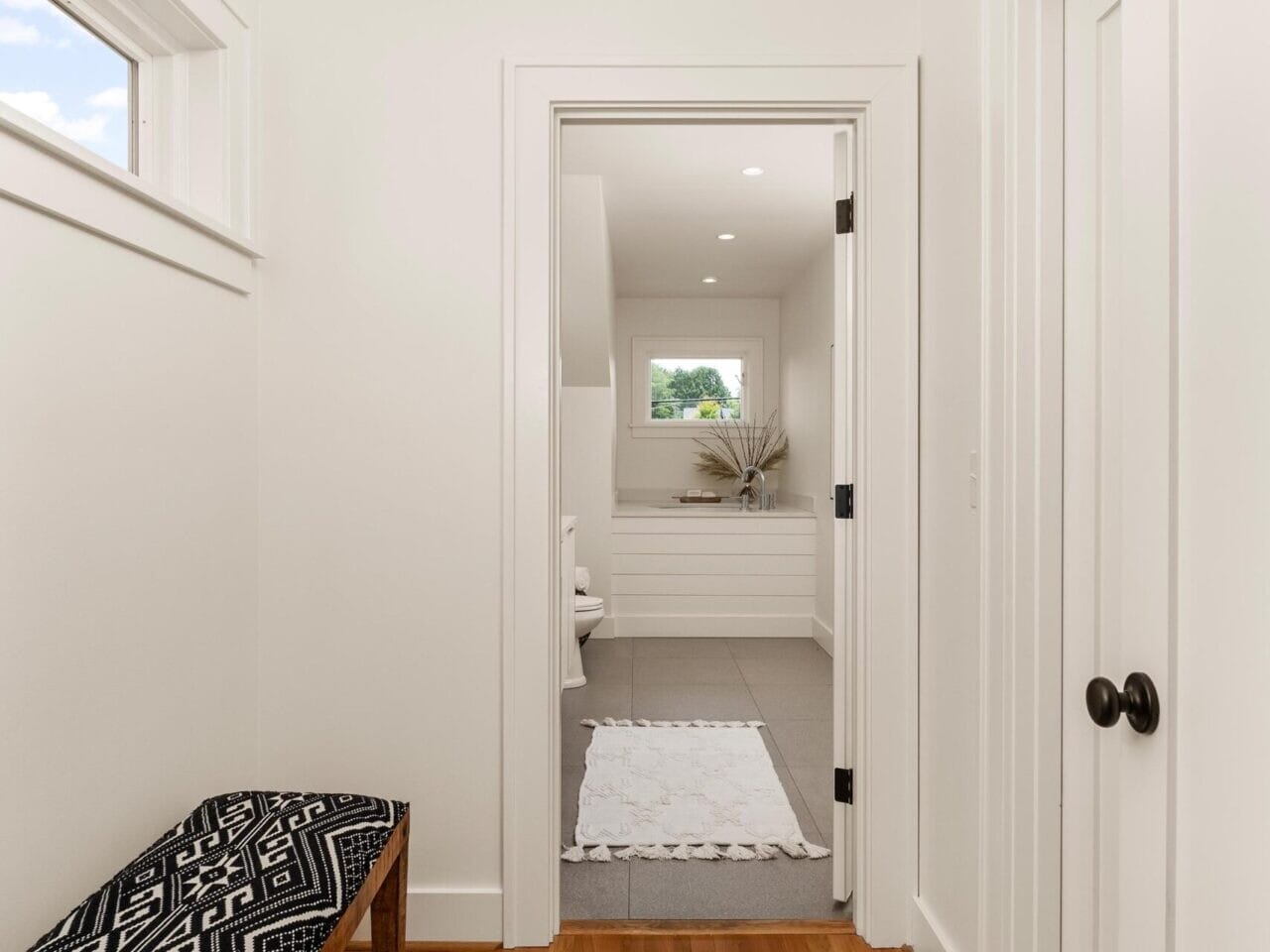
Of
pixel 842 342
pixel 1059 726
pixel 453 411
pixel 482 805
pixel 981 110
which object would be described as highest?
pixel 981 110

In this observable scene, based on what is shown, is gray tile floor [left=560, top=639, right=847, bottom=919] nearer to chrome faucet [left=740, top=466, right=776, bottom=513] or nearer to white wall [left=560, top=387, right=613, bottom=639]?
white wall [left=560, top=387, right=613, bottom=639]

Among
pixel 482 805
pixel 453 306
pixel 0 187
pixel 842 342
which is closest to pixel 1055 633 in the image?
pixel 842 342

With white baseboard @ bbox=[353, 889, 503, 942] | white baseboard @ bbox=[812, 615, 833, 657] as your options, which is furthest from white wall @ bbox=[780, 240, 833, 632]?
white baseboard @ bbox=[353, 889, 503, 942]

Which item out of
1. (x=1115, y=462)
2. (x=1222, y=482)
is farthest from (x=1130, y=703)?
(x=1115, y=462)

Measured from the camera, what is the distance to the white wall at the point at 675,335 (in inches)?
264

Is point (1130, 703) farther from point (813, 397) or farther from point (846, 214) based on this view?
point (813, 397)

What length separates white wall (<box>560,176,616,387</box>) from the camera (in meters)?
4.05

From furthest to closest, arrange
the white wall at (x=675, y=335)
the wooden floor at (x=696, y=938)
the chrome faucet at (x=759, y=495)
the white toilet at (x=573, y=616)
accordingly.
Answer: the white wall at (x=675, y=335) → the chrome faucet at (x=759, y=495) → the white toilet at (x=573, y=616) → the wooden floor at (x=696, y=938)

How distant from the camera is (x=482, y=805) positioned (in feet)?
6.63

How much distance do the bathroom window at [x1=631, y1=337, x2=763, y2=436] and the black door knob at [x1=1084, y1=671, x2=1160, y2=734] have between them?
576 centimetres

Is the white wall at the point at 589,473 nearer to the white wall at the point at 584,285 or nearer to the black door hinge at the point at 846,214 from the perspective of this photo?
the white wall at the point at 584,285

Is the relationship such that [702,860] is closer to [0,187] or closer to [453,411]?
[453,411]

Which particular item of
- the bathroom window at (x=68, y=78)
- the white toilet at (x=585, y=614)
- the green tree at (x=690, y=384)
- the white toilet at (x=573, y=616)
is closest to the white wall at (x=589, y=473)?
the white toilet at (x=573, y=616)

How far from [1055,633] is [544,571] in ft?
3.55
